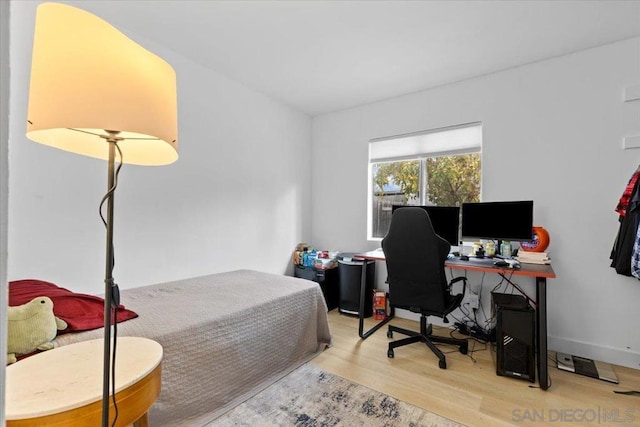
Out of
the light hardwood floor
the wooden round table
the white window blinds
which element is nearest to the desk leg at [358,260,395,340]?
the light hardwood floor

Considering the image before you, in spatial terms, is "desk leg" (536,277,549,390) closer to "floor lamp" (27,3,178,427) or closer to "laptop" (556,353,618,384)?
"laptop" (556,353,618,384)

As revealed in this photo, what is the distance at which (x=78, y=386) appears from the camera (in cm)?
87

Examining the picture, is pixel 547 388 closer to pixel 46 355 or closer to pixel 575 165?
pixel 575 165

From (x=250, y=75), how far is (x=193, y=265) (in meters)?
2.04

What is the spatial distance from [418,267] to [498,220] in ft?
3.13

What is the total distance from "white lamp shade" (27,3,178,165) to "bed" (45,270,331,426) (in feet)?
3.85

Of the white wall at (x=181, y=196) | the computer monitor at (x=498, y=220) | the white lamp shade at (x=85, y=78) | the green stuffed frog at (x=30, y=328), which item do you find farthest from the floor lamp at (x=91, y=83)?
the computer monitor at (x=498, y=220)

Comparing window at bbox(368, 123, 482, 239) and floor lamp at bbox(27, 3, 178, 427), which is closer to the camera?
floor lamp at bbox(27, 3, 178, 427)

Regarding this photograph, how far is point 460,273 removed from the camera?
305 cm

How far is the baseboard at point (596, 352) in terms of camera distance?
89.8 inches

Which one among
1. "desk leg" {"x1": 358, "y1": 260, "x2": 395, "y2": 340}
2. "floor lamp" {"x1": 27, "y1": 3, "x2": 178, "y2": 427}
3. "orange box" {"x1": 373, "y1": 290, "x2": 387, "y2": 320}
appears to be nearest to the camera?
"floor lamp" {"x1": 27, "y1": 3, "x2": 178, "y2": 427}

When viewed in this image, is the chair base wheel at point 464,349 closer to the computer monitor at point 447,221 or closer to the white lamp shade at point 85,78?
the computer monitor at point 447,221

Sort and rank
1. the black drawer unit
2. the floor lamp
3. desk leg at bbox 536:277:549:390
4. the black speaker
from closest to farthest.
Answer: the floor lamp < desk leg at bbox 536:277:549:390 < the black speaker < the black drawer unit

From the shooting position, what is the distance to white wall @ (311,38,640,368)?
7.70 ft
